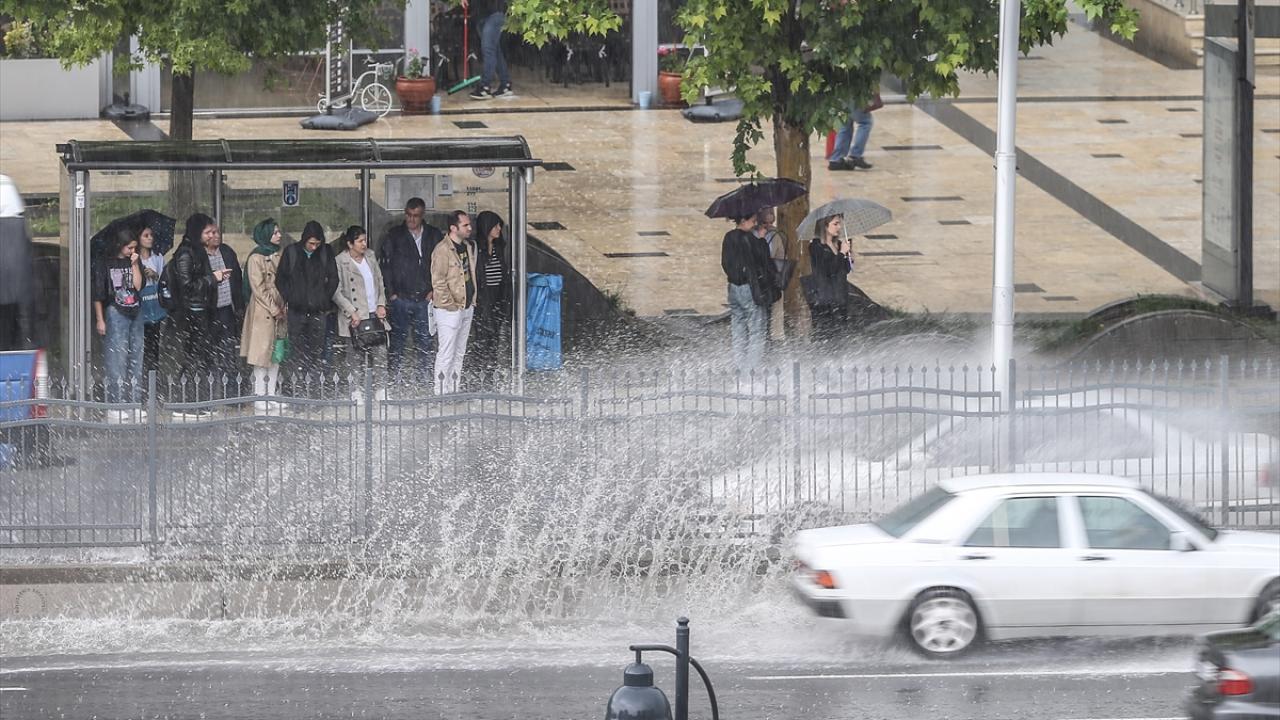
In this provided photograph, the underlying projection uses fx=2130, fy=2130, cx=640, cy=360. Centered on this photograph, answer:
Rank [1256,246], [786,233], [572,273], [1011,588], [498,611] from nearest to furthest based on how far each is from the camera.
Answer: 1. [1011,588]
2. [498,611]
3. [786,233]
4. [572,273]
5. [1256,246]

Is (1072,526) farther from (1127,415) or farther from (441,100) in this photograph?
(441,100)

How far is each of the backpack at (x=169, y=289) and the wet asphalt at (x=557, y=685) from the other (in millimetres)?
5569

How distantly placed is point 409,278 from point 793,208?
11.9 ft

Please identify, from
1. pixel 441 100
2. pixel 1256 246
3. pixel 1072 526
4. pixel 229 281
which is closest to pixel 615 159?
pixel 441 100

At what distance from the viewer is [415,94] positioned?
102 feet

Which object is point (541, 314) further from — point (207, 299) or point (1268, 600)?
point (1268, 600)

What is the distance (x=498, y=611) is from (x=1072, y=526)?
12.8 feet

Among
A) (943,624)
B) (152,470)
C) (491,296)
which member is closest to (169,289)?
(491,296)

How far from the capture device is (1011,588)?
502 inches

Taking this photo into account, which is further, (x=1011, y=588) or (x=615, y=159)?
(x=615, y=159)

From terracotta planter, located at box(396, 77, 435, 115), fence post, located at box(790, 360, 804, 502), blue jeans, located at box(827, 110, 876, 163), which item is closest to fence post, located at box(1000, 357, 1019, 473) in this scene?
fence post, located at box(790, 360, 804, 502)

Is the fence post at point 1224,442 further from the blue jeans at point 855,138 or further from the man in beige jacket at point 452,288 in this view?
the blue jeans at point 855,138

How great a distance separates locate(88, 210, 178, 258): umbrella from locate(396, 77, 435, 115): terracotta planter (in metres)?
12.6

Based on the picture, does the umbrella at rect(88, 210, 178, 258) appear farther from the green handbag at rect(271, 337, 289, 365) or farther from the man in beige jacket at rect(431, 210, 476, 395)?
the man in beige jacket at rect(431, 210, 476, 395)
